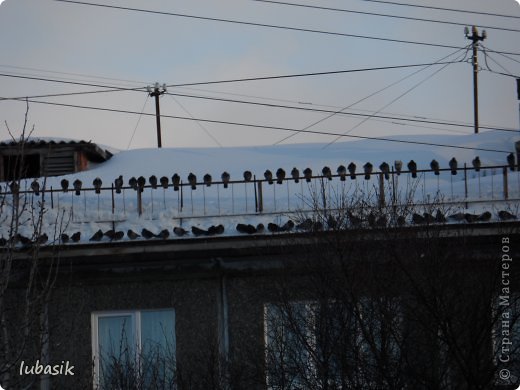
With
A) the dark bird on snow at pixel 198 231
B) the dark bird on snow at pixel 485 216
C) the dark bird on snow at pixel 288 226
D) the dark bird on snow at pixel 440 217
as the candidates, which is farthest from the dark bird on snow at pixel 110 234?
the dark bird on snow at pixel 485 216

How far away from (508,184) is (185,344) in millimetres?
4710

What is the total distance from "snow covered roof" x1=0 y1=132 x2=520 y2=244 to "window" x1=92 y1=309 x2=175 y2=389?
1072mm

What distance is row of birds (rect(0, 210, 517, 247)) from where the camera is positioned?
10742 millimetres

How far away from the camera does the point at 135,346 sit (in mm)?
12695

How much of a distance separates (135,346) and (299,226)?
8.75ft

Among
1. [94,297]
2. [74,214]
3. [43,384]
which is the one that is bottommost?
[43,384]

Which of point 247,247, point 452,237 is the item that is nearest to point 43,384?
point 247,247

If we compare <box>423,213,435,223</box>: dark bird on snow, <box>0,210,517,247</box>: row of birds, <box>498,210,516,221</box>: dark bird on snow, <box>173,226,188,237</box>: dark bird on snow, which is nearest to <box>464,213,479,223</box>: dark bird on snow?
<box>0,210,517,247</box>: row of birds

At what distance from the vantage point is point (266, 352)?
1145cm

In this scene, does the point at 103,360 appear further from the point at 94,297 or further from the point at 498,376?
the point at 498,376

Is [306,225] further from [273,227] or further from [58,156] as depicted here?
[58,156]

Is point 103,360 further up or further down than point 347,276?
further down

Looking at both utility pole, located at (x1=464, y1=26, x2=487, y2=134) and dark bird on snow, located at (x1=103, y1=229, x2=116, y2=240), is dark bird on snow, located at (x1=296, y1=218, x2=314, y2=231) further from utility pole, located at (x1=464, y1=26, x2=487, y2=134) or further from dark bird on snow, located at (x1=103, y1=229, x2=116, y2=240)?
utility pole, located at (x1=464, y1=26, x2=487, y2=134)

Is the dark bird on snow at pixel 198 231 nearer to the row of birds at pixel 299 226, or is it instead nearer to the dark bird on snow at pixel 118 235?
the row of birds at pixel 299 226
